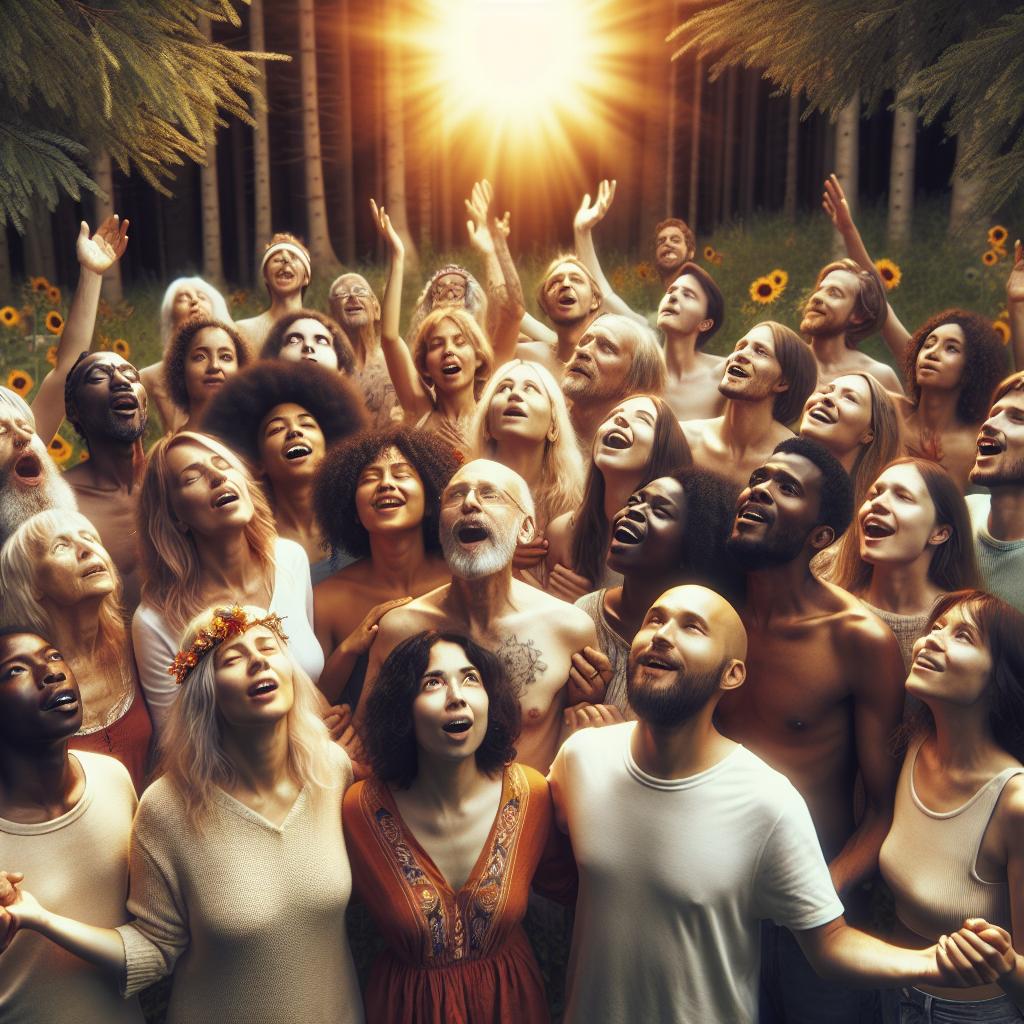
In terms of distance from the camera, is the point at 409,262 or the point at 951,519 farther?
the point at 409,262

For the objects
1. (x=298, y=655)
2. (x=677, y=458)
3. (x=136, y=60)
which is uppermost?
(x=136, y=60)

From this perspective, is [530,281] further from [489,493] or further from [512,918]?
[512,918]

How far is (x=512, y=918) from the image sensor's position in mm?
4066

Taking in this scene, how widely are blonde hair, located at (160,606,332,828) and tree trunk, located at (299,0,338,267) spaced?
9.41 metres

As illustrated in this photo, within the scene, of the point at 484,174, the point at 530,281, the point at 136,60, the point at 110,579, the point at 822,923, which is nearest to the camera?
the point at 822,923

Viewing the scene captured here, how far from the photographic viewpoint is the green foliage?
20.2 ft

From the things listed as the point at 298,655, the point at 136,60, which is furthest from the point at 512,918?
the point at 136,60

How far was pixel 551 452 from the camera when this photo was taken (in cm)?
591

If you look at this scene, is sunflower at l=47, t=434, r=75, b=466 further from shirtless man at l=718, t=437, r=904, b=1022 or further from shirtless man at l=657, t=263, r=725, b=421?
shirtless man at l=718, t=437, r=904, b=1022

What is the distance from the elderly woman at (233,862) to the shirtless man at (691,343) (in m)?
3.69

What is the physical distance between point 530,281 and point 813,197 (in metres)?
5.17

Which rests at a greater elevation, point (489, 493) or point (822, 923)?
point (489, 493)

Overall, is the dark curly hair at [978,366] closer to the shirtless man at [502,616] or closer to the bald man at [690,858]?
the shirtless man at [502,616]

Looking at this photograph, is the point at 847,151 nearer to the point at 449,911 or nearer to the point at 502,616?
the point at 502,616
